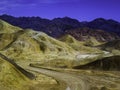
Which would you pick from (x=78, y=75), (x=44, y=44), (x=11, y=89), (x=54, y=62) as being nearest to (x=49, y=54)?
(x=44, y=44)

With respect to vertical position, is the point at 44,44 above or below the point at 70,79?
above

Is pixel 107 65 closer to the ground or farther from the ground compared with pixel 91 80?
farther from the ground

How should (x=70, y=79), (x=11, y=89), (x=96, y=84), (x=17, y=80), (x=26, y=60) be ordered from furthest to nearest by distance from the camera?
(x=26, y=60)
(x=70, y=79)
(x=96, y=84)
(x=17, y=80)
(x=11, y=89)

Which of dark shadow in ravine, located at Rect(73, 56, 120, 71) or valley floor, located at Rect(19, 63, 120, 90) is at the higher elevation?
dark shadow in ravine, located at Rect(73, 56, 120, 71)

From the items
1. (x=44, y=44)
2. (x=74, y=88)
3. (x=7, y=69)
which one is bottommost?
(x=74, y=88)

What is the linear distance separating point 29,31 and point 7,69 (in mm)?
91198

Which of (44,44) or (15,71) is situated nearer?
(15,71)

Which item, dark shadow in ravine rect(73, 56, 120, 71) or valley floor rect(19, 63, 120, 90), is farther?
dark shadow in ravine rect(73, 56, 120, 71)

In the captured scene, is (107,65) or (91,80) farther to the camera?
(107,65)

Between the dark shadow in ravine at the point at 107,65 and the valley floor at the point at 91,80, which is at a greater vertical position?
the dark shadow in ravine at the point at 107,65

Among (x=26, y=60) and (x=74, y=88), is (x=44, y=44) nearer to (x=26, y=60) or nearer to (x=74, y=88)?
(x=26, y=60)

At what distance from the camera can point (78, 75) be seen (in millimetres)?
75500

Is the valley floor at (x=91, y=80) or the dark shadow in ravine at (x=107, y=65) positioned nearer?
the valley floor at (x=91, y=80)

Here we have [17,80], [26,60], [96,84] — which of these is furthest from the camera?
[26,60]
